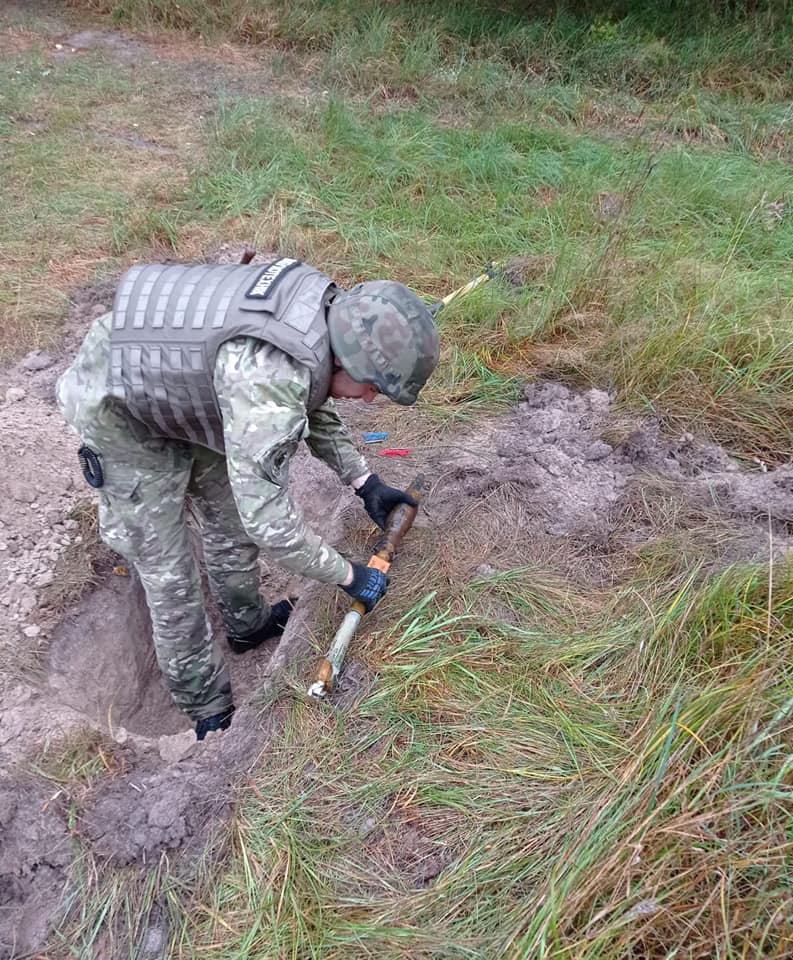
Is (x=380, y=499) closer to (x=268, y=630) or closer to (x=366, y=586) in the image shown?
(x=366, y=586)

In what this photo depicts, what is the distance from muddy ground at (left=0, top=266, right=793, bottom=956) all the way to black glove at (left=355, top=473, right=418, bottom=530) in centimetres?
16

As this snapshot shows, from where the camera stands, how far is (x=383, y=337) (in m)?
1.94

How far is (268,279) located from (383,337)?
369 millimetres

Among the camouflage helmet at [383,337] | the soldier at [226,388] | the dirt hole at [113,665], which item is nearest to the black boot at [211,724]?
the dirt hole at [113,665]

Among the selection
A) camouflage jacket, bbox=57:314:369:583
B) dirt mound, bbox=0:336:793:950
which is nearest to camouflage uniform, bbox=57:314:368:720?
camouflage jacket, bbox=57:314:369:583

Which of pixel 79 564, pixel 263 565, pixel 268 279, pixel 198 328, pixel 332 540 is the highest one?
pixel 268 279

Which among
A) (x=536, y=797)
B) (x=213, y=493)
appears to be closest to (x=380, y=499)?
(x=213, y=493)

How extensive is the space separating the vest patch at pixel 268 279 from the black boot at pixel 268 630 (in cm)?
151

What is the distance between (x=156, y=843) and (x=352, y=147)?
4.89 m

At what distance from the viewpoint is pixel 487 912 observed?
170cm

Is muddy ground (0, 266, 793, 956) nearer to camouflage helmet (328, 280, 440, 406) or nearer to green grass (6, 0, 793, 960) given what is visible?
green grass (6, 0, 793, 960)

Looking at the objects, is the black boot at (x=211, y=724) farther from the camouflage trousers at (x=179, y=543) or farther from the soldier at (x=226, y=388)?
the soldier at (x=226, y=388)

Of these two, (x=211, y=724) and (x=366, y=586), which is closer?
(x=366, y=586)

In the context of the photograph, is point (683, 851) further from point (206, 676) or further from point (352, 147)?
point (352, 147)
